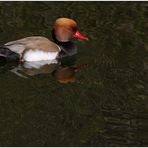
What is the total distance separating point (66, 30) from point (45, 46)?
2.50 ft

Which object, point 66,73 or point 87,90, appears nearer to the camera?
point 87,90

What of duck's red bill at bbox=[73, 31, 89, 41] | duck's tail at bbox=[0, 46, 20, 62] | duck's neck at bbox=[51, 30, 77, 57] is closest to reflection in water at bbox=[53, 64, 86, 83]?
duck's neck at bbox=[51, 30, 77, 57]

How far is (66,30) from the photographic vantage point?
12297 millimetres

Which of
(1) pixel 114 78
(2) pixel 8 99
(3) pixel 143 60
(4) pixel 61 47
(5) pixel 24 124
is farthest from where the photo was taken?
(4) pixel 61 47

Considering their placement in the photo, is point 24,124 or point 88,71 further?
point 88,71

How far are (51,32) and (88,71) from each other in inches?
82.5

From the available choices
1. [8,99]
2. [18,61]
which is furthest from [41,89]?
[18,61]

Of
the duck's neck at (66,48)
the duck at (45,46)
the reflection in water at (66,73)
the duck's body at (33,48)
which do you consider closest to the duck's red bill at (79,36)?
the duck at (45,46)

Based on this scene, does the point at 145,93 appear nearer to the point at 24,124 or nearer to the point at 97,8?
the point at 24,124

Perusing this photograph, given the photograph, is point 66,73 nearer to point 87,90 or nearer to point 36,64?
point 36,64

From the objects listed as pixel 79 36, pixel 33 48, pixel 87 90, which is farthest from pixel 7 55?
pixel 87 90

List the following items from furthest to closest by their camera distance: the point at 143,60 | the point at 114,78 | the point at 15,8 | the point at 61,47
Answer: the point at 15,8
the point at 61,47
the point at 143,60
the point at 114,78

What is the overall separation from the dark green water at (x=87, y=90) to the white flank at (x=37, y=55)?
531 millimetres

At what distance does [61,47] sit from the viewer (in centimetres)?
1228
